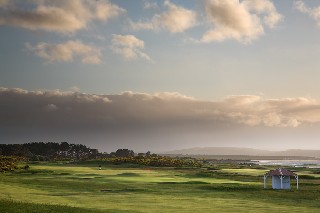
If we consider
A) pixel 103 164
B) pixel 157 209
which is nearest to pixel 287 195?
pixel 157 209

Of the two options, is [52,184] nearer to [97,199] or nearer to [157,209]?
[97,199]

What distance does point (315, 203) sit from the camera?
1943 inches

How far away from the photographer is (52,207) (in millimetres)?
35875

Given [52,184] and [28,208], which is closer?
[28,208]

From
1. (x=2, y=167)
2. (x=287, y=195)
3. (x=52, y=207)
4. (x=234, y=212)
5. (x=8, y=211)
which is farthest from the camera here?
(x=2, y=167)

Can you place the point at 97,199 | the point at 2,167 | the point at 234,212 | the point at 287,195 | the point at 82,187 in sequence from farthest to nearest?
1. the point at 2,167
2. the point at 82,187
3. the point at 287,195
4. the point at 97,199
5. the point at 234,212

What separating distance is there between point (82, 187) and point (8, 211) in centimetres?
3110

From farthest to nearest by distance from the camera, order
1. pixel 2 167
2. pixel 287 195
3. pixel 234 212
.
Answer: pixel 2 167
pixel 287 195
pixel 234 212

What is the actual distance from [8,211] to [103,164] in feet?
403

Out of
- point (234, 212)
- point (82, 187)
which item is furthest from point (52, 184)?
point (234, 212)

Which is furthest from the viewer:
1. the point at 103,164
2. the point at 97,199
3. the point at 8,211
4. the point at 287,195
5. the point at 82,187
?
the point at 103,164

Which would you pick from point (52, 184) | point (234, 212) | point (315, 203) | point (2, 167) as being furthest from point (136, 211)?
point (2, 167)

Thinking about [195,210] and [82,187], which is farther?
[82,187]

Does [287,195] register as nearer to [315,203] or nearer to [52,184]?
[315,203]
